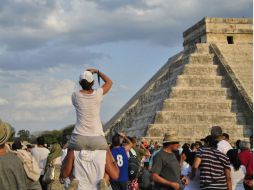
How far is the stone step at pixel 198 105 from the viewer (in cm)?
3372

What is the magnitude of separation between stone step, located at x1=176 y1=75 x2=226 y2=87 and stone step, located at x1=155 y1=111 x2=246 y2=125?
2663mm

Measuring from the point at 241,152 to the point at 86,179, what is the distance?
3.83m

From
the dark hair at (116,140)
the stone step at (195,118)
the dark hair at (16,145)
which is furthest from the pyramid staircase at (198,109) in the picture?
the dark hair at (116,140)

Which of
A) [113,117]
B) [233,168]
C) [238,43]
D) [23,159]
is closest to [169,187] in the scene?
[233,168]

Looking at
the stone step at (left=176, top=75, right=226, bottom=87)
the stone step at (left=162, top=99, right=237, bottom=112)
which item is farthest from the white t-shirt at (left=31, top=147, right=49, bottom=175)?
the stone step at (left=176, top=75, right=226, bottom=87)

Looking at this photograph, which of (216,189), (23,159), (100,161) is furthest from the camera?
(216,189)

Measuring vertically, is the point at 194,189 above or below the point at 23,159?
below

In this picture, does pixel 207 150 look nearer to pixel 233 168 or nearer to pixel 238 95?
pixel 233 168

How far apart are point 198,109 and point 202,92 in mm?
1454

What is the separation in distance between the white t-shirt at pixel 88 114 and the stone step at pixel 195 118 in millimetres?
26686

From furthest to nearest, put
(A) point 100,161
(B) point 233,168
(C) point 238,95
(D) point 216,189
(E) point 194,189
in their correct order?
1. (C) point 238,95
2. (B) point 233,168
3. (E) point 194,189
4. (D) point 216,189
5. (A) point 100,161

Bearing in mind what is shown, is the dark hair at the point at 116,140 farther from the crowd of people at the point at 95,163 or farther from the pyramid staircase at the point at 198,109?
the pyramid staircase at the point at 198,109

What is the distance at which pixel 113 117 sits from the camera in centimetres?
4509

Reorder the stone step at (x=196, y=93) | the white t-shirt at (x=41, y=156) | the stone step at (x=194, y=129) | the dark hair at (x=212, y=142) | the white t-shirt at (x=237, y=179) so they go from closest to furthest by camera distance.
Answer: the dark hair at (x=212, y=142)
the white t-shirt at (x=237, y=179)
the white t-shirt at (x=41, y=156)
the stone step at (x=194, y=129)
the stone step at (x=196, y=93)
